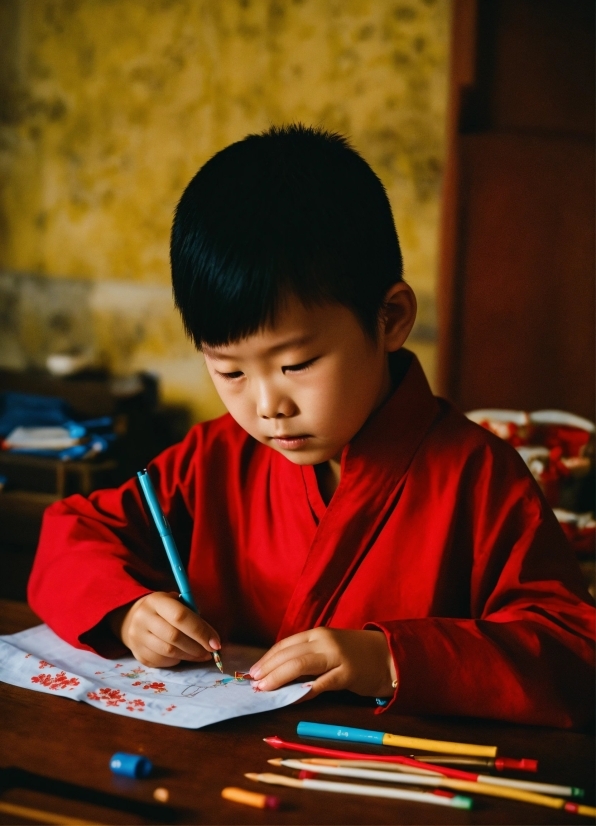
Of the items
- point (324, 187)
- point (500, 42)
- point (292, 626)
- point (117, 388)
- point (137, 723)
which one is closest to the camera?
point (137, 723)

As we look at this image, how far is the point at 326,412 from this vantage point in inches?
35.9

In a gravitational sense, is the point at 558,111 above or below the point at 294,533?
above

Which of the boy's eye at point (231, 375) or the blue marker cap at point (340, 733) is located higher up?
the boy's eye at point (231, 375)

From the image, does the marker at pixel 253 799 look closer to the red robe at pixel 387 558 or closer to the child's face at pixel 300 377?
the red robe at pixel 387 558

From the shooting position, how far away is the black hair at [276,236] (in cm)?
87

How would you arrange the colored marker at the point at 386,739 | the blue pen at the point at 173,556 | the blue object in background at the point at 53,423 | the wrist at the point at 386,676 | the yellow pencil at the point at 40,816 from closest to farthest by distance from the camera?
the yellow pencil at the point at 40,816
the colored marker at the point at 386,739
the wrist at the point at 386,676
the blue pen at the point at 173,556
the blue object in background at the point at 53,423

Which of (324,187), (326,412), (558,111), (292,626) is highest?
(558,111)

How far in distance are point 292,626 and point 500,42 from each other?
1931 millimetres

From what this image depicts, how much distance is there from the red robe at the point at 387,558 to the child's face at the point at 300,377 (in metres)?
0.11

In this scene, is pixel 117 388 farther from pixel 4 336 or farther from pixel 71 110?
pixel 71 110

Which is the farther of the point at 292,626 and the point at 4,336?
the point at 4,336

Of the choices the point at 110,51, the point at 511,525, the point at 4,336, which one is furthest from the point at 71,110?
the point at 511,525

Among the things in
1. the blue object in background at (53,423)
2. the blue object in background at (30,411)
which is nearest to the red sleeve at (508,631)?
the blue object in background at (53,423)

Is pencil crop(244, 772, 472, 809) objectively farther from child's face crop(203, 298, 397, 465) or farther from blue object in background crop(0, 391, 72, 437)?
blue object in background crop(0, 391, 72, 437)
